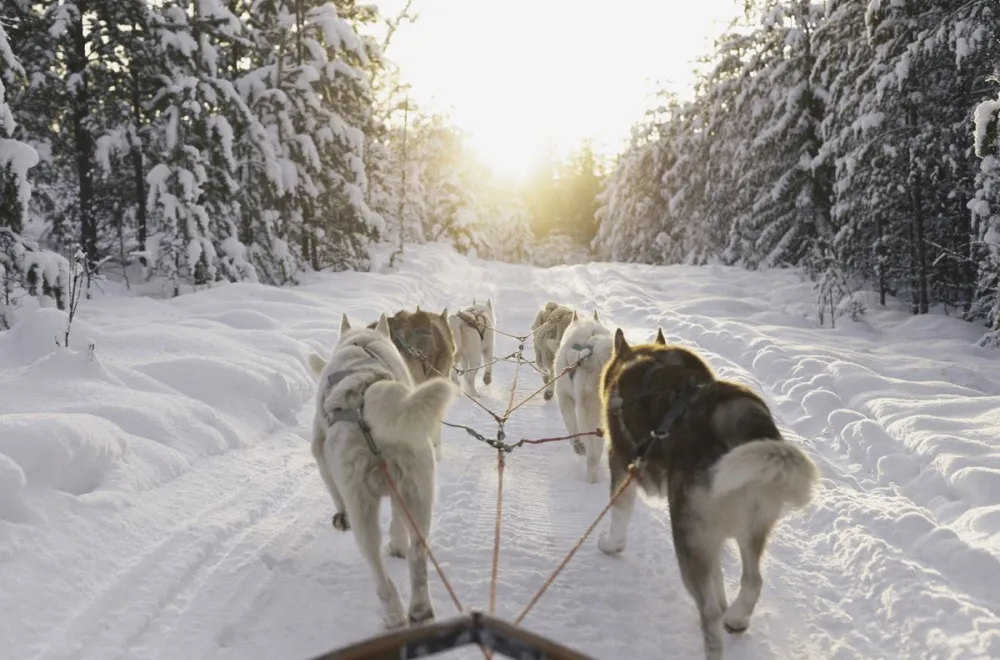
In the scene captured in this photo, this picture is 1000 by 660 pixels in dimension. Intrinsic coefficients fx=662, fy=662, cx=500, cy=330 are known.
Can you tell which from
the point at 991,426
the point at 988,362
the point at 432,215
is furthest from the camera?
the point at 432,215

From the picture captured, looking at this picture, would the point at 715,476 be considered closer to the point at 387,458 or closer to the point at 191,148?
the point at 387,458

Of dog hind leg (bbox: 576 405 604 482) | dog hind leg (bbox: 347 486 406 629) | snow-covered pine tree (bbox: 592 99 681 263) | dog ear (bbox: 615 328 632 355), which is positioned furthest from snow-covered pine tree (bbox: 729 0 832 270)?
dog hind leg (bbox: 347 486 406 629)

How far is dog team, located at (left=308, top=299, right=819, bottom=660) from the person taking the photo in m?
2.82

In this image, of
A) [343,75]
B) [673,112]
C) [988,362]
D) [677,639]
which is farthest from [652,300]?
[673,112]

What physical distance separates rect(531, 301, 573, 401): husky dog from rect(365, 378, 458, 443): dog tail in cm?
525

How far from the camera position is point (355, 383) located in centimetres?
349

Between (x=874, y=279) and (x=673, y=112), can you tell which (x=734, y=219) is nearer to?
(x=874, y=279)

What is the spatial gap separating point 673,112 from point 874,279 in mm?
20596

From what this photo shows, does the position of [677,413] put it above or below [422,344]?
above

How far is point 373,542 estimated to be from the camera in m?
3.20

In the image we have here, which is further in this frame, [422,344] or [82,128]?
[82,128]

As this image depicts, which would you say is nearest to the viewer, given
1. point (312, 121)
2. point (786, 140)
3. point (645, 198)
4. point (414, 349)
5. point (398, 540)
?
point (398, 540)

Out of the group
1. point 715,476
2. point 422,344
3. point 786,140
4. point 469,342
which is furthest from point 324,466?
point 786,140

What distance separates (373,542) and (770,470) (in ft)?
6.03
